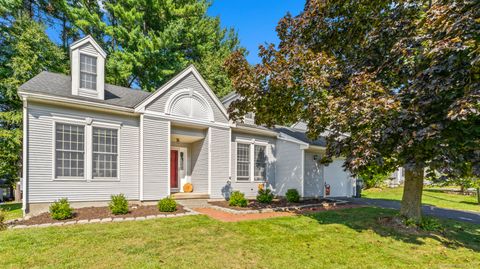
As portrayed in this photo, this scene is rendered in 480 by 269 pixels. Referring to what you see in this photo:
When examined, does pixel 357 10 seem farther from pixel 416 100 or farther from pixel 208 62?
Result: pixel 208 62

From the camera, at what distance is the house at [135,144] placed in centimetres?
869

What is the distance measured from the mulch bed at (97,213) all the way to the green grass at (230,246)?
33.6 inches

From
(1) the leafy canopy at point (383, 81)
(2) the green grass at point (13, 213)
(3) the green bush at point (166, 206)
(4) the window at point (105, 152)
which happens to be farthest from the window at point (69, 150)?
(1) the leafy canopy at point (383, 81)

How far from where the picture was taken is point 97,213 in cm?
848

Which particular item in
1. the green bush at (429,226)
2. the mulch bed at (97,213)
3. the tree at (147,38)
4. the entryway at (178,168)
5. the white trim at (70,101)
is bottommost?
the green bush at (429,226)

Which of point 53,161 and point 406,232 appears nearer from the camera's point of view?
point 406,232

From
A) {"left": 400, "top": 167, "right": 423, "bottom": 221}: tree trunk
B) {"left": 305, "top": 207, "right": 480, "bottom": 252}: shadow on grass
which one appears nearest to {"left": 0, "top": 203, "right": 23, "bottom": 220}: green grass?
{"left": 305, "top": 207, "right": 480, "bottom": 252}: shadow on grass

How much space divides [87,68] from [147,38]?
12134 mm

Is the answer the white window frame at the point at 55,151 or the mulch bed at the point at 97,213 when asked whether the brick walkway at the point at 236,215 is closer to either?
the mulch bed at the point at 97,213

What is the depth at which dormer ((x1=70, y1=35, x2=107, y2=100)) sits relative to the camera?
9695mm

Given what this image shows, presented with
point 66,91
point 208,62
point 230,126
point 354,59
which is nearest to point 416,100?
point 354,59

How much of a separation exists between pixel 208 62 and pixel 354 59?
1804cm

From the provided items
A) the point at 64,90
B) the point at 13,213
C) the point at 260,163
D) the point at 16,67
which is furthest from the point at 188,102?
the point at 16,67

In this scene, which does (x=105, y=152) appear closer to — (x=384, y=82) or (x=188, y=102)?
(x=188, y=102)
